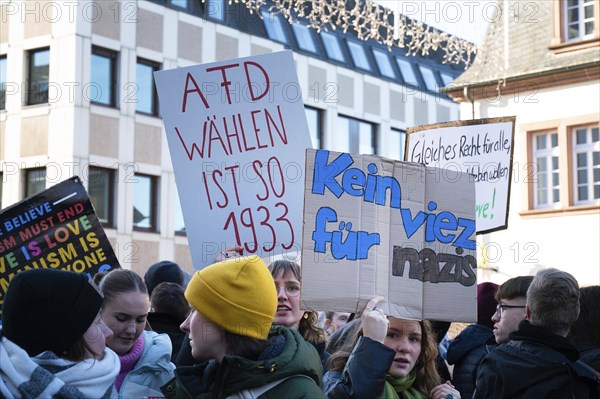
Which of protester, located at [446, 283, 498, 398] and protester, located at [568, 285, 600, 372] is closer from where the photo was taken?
protester, located at [568, 285, 600, 372]

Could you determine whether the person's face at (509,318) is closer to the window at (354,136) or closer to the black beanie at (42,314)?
the black beanie at (42,314)

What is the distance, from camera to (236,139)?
6.34 meters

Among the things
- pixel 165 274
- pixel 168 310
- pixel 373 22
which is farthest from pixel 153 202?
pixel 168 310

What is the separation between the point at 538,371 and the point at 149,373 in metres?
1.78

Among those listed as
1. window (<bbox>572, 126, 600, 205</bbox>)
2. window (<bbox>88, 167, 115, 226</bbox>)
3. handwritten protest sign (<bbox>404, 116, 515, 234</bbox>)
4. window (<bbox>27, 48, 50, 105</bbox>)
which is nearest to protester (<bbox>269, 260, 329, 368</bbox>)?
handwritten protest sign (<bbox>404, 116, 515, 234</bbox>)

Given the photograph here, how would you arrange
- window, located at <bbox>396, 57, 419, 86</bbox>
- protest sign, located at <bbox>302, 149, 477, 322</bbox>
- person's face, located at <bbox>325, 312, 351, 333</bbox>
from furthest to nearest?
window, located at <bbox>396, 57, 419, 86</bbox>, person's face, located at <bbox>325, 312, 351, 333</bbox>, protest sign, located at <bbox>302, 149, 477, 322</bbox>

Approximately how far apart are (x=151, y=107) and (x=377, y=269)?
2470cm

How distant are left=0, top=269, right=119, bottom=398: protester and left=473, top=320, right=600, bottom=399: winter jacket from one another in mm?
1783

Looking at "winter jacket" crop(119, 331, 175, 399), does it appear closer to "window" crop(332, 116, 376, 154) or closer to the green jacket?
the green jacket

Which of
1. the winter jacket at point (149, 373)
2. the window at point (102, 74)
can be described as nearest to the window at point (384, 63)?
the window at point (102, 74)

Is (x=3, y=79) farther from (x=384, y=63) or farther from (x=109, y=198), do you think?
(x=384, y=63)

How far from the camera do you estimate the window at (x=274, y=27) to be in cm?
3234

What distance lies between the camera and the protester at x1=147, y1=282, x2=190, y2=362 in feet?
19.7

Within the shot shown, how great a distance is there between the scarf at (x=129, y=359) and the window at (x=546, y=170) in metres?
17.5
